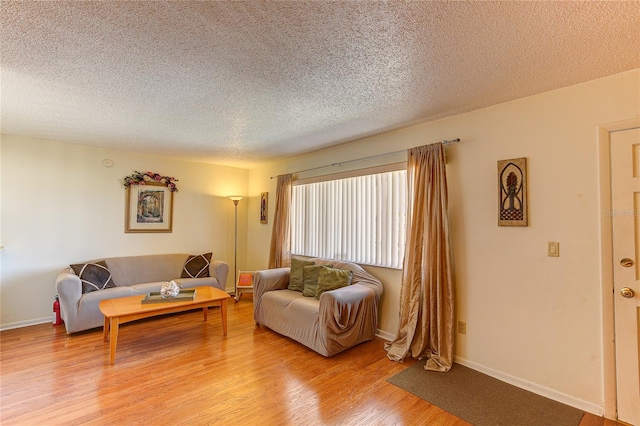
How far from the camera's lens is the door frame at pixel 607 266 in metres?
1.98

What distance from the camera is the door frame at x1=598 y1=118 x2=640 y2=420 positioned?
198cm

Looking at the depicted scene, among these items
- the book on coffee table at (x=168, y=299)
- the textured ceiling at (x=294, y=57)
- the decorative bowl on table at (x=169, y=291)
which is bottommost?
the book on coffee table at (x=168, y=299)

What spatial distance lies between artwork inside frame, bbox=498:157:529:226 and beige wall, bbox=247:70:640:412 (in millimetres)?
52

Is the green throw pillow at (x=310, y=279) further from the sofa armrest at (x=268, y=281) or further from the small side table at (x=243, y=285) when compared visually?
the small side table at (x=243, y=285)

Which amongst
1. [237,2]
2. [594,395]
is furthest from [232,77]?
[594,395]

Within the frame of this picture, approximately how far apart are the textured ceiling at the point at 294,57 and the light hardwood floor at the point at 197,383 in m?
2.38

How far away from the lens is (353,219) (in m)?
3.79

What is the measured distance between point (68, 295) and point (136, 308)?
1.04 metres

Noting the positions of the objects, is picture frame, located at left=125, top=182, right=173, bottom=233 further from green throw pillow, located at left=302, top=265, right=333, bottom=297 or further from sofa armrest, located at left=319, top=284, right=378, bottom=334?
sofa armrest, located at left=319, top=284, right=378, bottom=334

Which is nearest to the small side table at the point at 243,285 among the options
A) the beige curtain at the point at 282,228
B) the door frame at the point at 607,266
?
the beige curtain at the point at 282,228

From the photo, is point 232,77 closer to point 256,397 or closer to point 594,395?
point 256,397

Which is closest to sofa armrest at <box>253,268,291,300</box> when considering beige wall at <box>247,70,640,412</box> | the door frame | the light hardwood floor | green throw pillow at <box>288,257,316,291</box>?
green throw pillow at <box>288,257,316,291</box>

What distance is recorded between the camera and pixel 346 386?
2.37 meters

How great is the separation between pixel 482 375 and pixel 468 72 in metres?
2.49
